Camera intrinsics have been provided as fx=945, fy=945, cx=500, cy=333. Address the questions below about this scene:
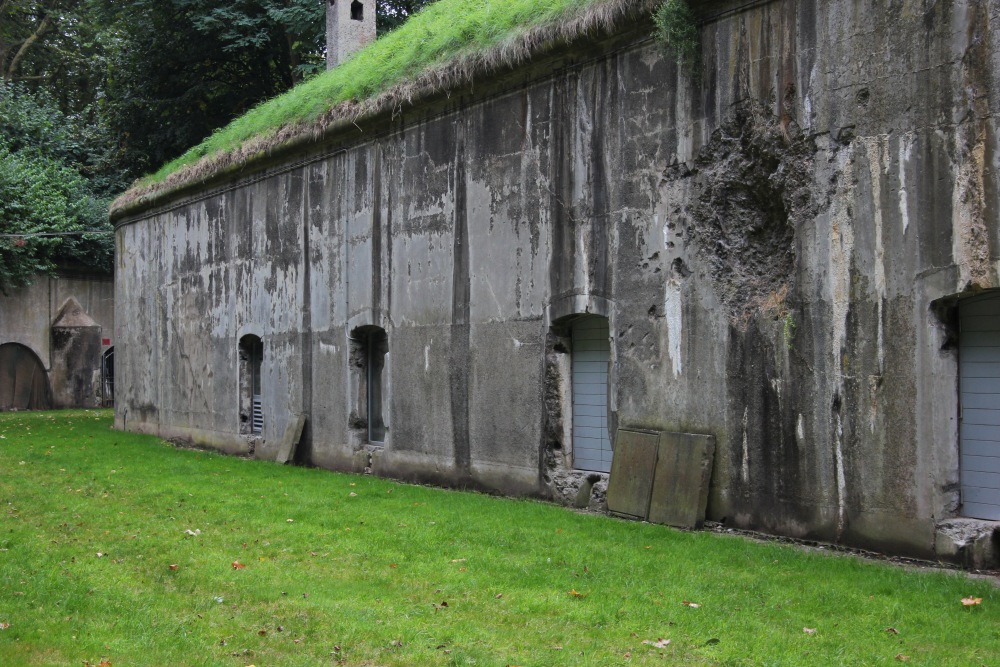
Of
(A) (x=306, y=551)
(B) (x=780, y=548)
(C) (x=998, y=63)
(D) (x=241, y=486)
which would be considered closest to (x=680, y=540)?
(B) (x=780, y=548)

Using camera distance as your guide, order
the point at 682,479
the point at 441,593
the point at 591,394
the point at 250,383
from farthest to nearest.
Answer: the point at 250,383, the point at 591,394, the point at 682,479, the point at 441,593

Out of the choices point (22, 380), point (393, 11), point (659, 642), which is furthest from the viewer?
point (22, 380)

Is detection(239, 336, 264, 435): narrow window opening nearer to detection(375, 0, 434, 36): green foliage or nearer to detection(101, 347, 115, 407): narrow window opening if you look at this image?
detection(375, 0, 434, 36): green foliage

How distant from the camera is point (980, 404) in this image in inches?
291

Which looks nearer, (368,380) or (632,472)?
(632,472)

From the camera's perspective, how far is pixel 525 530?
28.6 feet

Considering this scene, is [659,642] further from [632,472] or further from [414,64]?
[414,64]

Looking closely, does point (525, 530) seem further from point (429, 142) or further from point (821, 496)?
point (429, 142)

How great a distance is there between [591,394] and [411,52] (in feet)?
18.0

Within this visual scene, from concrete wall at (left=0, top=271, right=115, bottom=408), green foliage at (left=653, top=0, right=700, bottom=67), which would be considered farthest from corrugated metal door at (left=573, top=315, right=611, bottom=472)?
concrete wall at (left=0, top=271, right=115, bottom=408)

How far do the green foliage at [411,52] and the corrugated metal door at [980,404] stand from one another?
4999 mm

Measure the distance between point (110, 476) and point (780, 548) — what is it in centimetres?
933

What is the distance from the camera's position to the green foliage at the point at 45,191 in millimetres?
26266

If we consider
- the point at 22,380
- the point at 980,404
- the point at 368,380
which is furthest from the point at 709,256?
the point at 22,380
